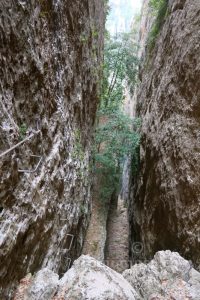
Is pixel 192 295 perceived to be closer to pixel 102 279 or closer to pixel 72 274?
pixel 102 279

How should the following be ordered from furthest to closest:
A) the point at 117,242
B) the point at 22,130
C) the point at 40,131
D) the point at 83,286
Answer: the point at 117,242, the point at 40,131, the point at 22,130, the point at 83,286

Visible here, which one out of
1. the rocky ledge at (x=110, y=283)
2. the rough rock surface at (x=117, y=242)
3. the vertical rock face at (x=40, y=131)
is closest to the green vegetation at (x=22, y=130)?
the vertical rock face at (x=40, y=131)

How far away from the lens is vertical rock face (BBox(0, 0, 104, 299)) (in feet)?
12.7

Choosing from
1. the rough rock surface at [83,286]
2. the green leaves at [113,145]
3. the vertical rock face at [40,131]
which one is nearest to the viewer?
the vertical rock face at [40,131]

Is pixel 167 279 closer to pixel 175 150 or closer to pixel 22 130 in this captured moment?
pixel 175 150

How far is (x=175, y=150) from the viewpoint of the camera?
23.5ft

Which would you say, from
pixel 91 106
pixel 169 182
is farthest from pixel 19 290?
pixel 91 106

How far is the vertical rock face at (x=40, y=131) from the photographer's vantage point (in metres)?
3.86

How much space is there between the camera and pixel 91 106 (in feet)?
34.7

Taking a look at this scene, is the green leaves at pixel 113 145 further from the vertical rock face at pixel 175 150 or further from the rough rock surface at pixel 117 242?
the rough rock surface at pixel 117 242

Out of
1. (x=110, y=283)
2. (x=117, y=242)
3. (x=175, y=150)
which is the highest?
(x=175, y=150)

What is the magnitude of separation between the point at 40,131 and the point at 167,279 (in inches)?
146

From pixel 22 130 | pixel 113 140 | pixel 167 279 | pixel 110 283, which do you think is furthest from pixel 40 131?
pixel 113 140

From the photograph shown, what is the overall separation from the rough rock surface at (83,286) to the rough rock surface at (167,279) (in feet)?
2.39
